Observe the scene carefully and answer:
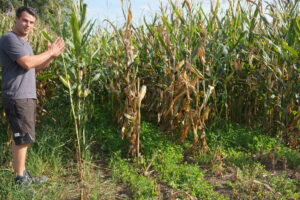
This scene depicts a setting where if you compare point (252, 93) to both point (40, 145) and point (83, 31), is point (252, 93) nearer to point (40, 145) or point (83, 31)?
point (83, 31)

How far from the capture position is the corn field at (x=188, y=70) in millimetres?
3219

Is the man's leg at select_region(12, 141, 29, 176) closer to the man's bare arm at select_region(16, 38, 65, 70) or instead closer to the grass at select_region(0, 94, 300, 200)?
the grass at select_region(0, 94, 300, 200)

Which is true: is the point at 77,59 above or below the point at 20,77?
above

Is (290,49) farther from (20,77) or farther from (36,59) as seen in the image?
(20,77)

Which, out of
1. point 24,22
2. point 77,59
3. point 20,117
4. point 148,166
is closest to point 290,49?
point 148,166

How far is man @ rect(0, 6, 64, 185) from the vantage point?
2662 millimetres

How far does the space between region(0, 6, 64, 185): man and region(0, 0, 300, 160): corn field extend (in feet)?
1.14

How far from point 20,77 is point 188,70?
69.8 inches

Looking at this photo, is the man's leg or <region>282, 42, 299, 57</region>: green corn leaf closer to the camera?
the man's leg

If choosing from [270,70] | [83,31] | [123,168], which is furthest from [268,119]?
[83,31]

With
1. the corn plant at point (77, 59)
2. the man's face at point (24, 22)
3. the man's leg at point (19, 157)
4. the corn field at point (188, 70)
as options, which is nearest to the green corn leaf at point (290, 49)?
the corn field at point (188, 70)

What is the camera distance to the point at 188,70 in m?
3.47

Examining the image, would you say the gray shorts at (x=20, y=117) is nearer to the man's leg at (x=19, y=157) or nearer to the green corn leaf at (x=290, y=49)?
the man's leg at (x=19, y=157)

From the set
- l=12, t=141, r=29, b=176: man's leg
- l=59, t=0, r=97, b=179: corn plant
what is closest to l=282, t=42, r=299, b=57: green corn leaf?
l=59, t=0, r=97, b=179: corn plant
